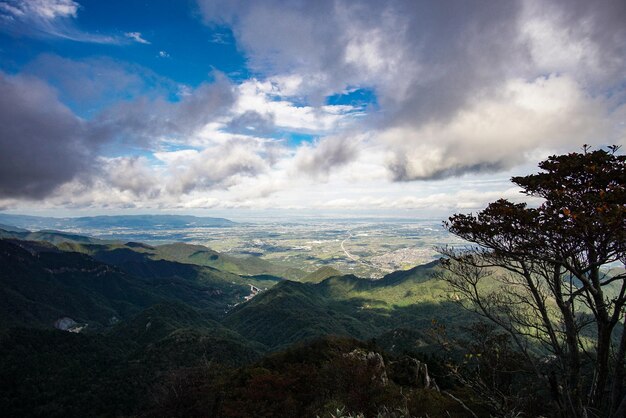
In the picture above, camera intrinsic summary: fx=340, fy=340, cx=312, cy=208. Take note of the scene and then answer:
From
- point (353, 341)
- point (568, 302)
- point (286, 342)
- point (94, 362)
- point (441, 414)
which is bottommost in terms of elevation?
point (286, 342)

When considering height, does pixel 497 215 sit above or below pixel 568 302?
above

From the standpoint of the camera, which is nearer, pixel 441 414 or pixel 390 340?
pixel 441 414

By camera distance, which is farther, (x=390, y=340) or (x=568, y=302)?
(x=390, y=340)

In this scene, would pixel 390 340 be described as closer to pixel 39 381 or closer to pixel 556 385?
pixel 39 381

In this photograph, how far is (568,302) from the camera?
42.4 feet

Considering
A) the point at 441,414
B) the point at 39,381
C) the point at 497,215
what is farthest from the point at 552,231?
the point at 39,381

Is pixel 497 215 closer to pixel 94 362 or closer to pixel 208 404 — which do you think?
pixel 208 404

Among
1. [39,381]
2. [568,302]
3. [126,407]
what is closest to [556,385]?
[568,302]

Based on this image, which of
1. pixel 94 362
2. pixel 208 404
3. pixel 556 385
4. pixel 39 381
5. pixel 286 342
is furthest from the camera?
pixel 286 342

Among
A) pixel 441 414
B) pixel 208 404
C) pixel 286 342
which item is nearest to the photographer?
pixel 441 414

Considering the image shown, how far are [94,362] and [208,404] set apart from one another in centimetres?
13728

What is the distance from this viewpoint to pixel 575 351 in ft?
42.5

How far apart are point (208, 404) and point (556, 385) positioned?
47.5 m

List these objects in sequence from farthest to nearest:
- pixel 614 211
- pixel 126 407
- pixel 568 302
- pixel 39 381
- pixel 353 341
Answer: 1. pixel 39 381
2. pixel 126 407
3. pixel 353 341
4. pixel 568 302
5. pixel 614 211
